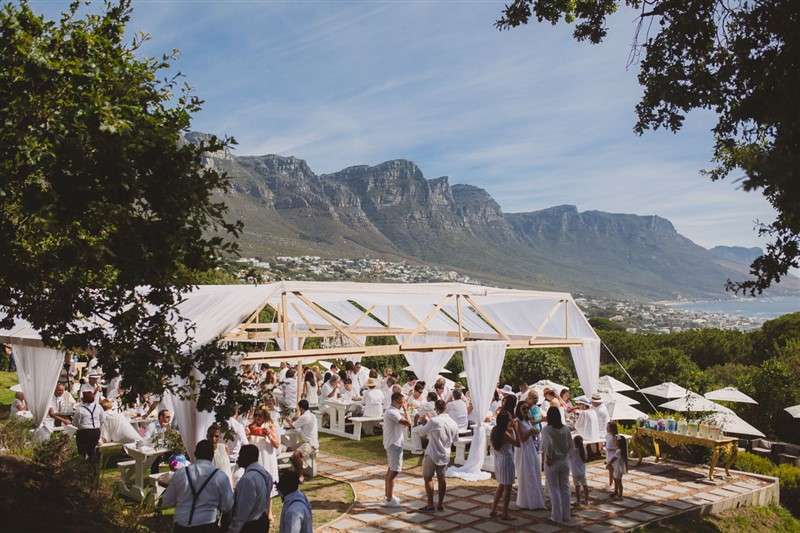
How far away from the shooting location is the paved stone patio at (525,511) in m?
8.12

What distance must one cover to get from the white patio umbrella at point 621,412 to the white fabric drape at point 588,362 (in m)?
0.62

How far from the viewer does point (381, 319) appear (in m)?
16.5

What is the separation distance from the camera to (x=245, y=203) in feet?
237

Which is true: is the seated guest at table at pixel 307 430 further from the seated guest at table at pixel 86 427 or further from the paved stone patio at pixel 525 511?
the seated guest at table at pixel 86 427

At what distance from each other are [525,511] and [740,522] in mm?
3500

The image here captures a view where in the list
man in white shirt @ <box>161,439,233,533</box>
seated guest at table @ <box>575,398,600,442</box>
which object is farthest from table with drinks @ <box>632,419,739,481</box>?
man in white shirt @ <box>161,439,233,533</box>

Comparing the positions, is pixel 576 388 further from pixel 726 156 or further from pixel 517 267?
pixel 517 267

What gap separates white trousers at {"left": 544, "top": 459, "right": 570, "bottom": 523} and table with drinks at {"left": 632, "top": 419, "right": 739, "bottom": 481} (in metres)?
4.25

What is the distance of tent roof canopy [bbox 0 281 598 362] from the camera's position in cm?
933

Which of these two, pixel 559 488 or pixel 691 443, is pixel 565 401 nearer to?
pixel 691 443

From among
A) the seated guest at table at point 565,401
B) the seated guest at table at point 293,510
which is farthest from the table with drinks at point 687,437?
the seated guest at table at point 293,510

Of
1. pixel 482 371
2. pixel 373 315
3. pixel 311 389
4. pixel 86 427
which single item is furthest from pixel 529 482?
pixel 311 389

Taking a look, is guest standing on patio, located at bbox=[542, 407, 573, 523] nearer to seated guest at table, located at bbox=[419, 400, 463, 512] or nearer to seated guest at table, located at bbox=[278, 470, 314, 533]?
seated guest at table, located at bbox=[419, 400, 463, 512]

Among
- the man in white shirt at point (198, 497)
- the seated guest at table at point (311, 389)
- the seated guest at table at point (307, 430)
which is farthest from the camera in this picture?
the seated guest at table at point (311, 389)
